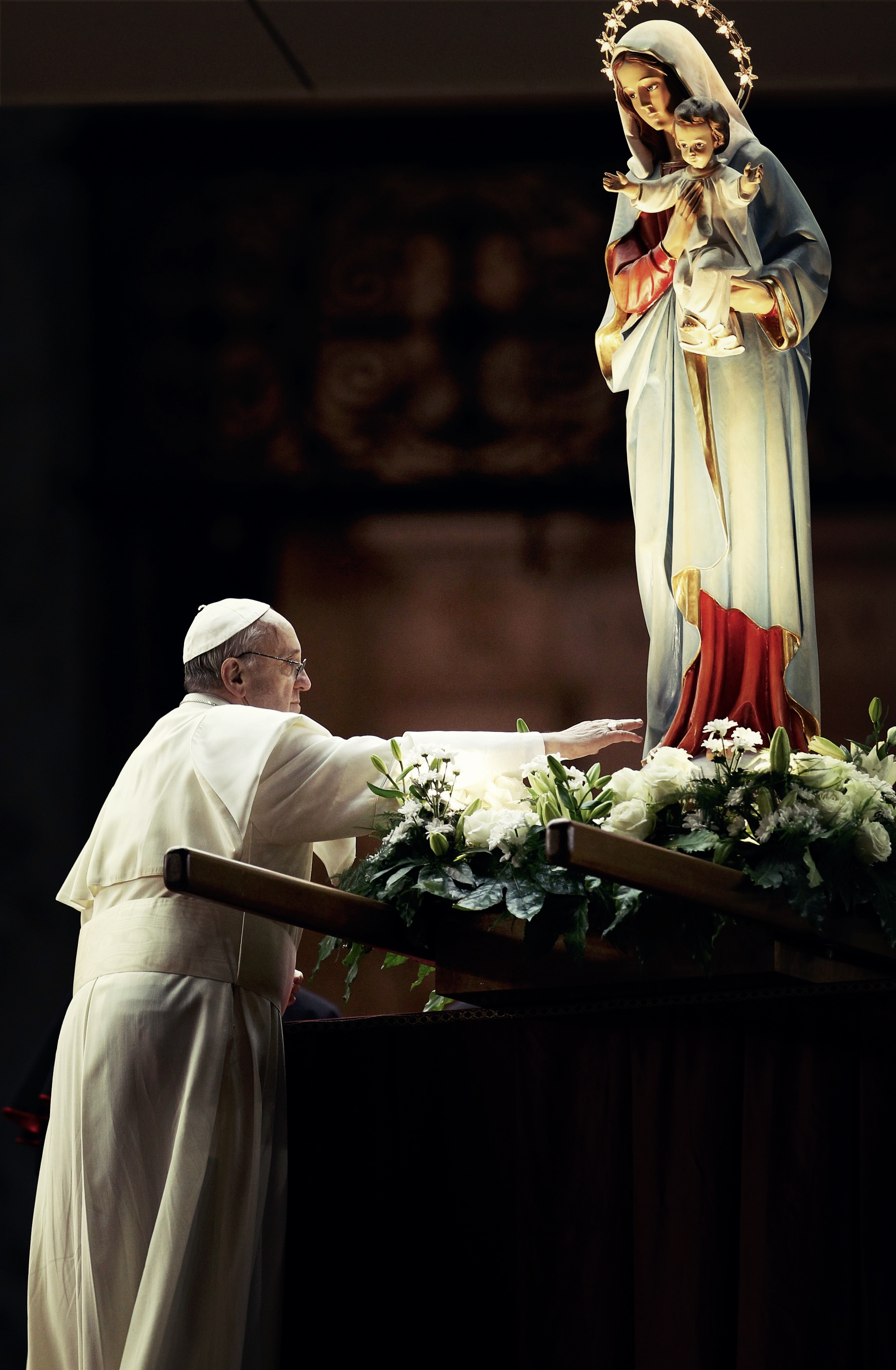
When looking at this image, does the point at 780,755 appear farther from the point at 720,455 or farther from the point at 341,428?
the point at 341,428

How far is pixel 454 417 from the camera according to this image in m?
6.54

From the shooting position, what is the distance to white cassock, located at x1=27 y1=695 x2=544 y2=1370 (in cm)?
352

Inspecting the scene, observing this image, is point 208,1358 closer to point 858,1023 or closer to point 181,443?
point 858,1023

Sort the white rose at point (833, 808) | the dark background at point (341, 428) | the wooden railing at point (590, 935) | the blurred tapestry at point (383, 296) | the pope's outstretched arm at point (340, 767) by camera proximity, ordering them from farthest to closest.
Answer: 1. the blurred tapestry at point (383, 296)
2. the dark background at point (341, 428)
3. the pope's outstretched arm at point (340, 767)
4. the white rose at point (833, 808)
5. the wooden railing at point (590, 935)

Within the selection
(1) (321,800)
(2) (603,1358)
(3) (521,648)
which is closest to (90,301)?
(3) (521,648)

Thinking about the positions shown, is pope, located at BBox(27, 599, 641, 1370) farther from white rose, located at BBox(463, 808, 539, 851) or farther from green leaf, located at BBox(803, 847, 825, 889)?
green leaf, located at BBox(803, 847, 825, 889)

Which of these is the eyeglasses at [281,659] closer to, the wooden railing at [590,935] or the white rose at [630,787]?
the wooden railing at [590,935]

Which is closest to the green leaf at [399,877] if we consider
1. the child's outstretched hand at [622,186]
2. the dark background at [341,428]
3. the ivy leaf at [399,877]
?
the ivy leaf at [399,877]

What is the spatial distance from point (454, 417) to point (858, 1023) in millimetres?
3608

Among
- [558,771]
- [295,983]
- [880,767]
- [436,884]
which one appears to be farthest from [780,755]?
[295,983]

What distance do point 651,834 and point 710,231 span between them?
1.45 metres

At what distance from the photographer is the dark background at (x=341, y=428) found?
20.6ft

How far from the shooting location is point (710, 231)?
394 centimetres

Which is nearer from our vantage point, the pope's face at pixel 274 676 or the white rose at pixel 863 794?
the white rose at pixel 863 794
